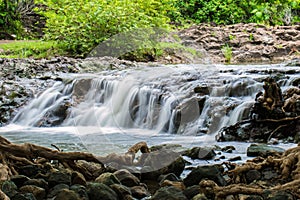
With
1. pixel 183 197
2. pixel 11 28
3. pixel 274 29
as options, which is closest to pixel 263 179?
pixel 183 197

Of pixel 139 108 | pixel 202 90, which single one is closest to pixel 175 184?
pixel 202 90

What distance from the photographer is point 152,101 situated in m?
7.81

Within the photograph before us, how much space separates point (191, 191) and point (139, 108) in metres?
4.83

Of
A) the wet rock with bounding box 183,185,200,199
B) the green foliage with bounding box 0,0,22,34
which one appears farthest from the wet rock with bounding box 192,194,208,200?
the green foliage with bounding box 0,0,22,34

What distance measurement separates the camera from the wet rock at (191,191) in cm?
310

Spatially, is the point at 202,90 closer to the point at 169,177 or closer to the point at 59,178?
the point at 169,177

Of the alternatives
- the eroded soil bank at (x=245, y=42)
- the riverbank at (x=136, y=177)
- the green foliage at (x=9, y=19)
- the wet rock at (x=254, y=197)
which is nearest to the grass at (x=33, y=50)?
the green foliage at (x=9, y=19)

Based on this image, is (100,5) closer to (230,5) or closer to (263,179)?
(230,5)

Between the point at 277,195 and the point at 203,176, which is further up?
the point at 277,195

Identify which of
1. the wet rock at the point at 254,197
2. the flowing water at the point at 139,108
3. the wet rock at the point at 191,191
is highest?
the wet rock at the point at 254,197

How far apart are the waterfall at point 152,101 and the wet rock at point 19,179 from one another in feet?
11.6

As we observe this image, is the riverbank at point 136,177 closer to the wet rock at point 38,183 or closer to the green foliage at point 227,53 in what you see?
the wet rock at point 38,183

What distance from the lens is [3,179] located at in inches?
129

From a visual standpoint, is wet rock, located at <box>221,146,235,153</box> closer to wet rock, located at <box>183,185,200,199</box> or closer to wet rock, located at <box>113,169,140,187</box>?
wet rock, located at <box>113,169,140,187</box>
